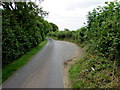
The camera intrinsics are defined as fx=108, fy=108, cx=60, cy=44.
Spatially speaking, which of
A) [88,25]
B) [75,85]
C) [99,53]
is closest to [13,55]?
[75,85]

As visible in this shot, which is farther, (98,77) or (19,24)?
(19,24)

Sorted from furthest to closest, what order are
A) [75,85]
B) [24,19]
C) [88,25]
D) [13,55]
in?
1. [24,19]
2. [88,25]
3. [13,55]
4. [75,85]

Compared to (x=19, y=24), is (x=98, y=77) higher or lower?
lower

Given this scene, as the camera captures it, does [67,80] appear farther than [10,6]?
No

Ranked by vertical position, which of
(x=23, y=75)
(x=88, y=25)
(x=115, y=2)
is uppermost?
(x=115, y=2)

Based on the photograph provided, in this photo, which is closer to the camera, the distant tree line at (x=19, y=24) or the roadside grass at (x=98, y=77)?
the roadside grass at (x=98, y=77)

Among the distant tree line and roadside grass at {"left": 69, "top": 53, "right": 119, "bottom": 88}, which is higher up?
the distant tree line

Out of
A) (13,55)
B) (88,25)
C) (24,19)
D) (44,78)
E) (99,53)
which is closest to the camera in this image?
(44,78)

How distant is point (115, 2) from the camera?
5.35 meters

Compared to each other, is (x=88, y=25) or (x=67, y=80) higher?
(x=88, y=25)

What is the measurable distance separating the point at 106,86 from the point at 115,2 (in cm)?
405

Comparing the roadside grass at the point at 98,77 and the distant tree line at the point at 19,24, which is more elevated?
the distant tree line at the point at 19,24

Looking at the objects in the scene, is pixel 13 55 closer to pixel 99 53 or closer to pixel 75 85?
pixel 75 85

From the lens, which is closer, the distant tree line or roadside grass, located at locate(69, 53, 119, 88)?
roadside grass, located at locate(69, 53, 119, 88)
